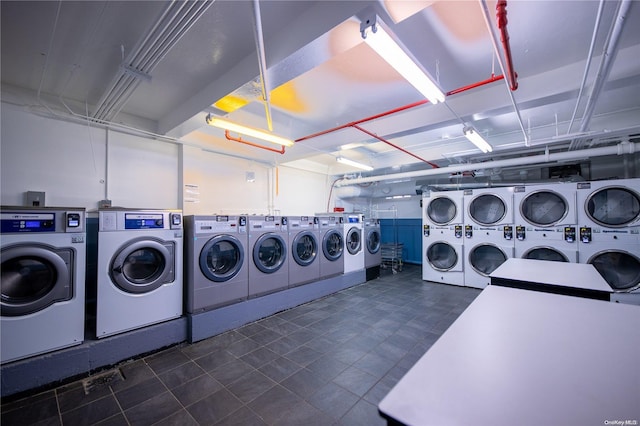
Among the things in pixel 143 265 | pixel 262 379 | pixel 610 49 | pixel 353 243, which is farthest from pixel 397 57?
pixel 353 243

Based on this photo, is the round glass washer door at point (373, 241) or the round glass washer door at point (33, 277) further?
the round glass washer door at point (373, 241)

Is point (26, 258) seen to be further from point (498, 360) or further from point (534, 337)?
point (534, 337)

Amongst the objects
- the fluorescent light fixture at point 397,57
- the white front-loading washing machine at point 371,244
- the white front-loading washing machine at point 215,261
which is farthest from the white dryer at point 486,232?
the white front-loading washing machine at point 215,261

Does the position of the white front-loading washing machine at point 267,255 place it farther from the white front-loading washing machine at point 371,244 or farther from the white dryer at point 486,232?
the white dryer at point 486,232

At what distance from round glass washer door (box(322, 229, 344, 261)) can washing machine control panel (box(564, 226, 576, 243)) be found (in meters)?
3.48

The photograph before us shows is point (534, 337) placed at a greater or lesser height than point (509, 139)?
lesser

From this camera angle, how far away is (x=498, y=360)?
0.85 m

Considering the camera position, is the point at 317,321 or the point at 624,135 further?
the point at 624,135

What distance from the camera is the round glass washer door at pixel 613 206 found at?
3467mm

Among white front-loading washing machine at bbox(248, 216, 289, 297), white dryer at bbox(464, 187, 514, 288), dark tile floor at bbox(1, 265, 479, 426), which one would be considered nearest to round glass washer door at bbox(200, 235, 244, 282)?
white front-loading washing machine at bbox(248, 216, 289, 297)

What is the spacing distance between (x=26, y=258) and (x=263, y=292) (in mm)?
2171

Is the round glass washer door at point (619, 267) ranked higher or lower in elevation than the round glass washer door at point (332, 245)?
lower

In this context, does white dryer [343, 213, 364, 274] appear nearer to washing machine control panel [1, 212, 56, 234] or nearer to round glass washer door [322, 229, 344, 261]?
round glass washer door [322, 229, 344, 261]

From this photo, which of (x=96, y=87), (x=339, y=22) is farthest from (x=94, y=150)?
(x=339, y=22)
